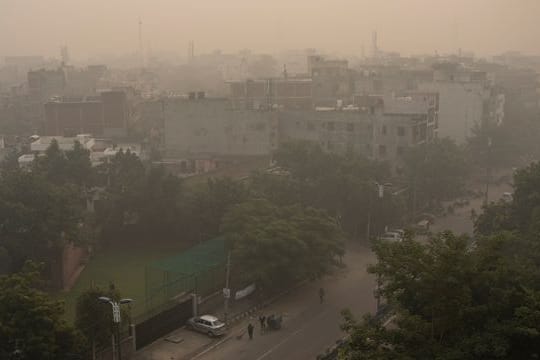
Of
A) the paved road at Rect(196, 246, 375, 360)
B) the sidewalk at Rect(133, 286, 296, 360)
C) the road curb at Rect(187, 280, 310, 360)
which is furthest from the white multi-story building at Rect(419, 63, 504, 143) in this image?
the sidewalk at Rect(133, 286, 296, 360)

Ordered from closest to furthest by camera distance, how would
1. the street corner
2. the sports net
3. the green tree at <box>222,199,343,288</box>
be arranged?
1. the street corner
2. the sports net
3. the green tree at <box>222,199,343,288</box>

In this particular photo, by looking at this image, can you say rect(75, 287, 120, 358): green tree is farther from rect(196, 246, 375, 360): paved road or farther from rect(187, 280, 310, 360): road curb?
rect(196, 246, 375, 360): paved road

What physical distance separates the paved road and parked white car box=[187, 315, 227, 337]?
0.36 m

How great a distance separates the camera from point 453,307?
32.8ft

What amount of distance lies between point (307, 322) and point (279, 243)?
7.64 feet

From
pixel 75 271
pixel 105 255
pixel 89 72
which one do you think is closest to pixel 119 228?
pixel 105 255

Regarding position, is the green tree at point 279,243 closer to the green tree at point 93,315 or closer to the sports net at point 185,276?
the sports net at point 185,276

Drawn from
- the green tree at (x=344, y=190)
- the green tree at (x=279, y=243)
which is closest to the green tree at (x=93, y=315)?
the green tree at (x=279, y=243)

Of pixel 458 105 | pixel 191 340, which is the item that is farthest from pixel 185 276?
pixel 458 105

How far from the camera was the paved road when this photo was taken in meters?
16.2

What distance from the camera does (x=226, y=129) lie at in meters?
38.5

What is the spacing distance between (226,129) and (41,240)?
65.3 ft

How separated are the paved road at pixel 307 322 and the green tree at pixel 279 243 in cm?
75

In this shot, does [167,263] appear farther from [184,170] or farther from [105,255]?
[184,170]
